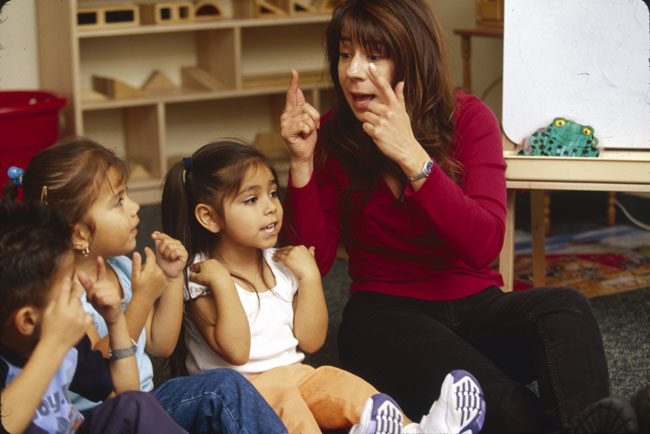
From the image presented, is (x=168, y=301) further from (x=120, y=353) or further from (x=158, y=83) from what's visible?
(x=158, y=83)

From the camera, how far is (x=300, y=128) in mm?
1414

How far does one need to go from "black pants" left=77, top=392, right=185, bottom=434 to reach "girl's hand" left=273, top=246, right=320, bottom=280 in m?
0.42

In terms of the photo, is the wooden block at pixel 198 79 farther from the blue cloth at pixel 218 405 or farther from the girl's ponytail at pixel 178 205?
the blue cloth at pixel 218 405

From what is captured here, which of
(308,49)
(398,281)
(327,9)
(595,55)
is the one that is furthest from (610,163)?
(308,49)

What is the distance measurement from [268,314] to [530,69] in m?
0.79

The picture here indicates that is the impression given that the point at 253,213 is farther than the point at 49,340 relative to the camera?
Yes

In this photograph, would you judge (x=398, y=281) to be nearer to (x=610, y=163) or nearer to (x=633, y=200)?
(x=610, y=163)

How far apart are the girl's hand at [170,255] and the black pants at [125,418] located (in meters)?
0.25

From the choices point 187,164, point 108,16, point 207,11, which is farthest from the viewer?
point 207,11

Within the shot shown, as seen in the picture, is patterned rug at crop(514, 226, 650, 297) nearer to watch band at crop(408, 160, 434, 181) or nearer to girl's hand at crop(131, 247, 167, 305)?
watch band at crop(408, 160, 434, 181)

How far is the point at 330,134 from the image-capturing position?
5.10 ft

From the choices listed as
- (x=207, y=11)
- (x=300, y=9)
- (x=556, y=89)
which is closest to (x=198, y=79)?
(x=207, y=11)

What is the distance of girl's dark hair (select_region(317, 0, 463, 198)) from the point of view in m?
1.40

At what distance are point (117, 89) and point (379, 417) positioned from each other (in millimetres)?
2314
